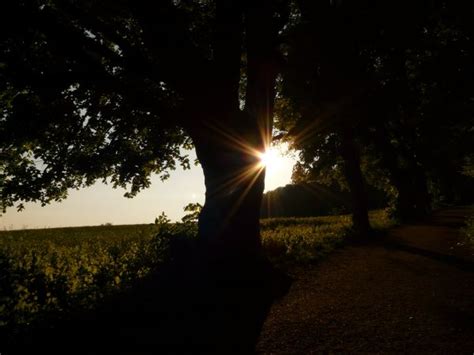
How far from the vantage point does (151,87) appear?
12.3 metres

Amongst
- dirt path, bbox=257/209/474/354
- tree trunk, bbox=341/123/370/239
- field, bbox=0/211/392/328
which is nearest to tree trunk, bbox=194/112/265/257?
field, bbox=0/211/392/328

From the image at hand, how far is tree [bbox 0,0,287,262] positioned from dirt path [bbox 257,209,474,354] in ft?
7.98

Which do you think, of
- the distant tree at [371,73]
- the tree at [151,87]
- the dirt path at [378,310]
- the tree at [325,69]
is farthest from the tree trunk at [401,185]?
the tree at [151,87]

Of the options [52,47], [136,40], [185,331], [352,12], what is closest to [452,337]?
[185,331]

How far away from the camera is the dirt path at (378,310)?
4.89m

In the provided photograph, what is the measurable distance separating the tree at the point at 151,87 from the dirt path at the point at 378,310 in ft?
7.98

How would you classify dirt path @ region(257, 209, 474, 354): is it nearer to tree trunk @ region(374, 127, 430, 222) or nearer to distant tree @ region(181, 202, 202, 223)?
distant tree @ region(181, 202, 202, 223)

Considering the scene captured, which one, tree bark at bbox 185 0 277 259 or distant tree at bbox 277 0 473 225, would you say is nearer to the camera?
tree bark at bbox 185 0 277 259

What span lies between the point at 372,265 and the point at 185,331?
261 inches

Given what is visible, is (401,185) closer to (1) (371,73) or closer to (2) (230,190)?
(1) (371,73)

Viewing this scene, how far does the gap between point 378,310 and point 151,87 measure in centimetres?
965

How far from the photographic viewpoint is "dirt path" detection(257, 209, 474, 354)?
4887 mm

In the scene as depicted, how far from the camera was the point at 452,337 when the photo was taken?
4.87 meters

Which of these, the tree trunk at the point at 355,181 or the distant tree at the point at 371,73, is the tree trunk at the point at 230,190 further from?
the tree trunk at the point at 355,181
